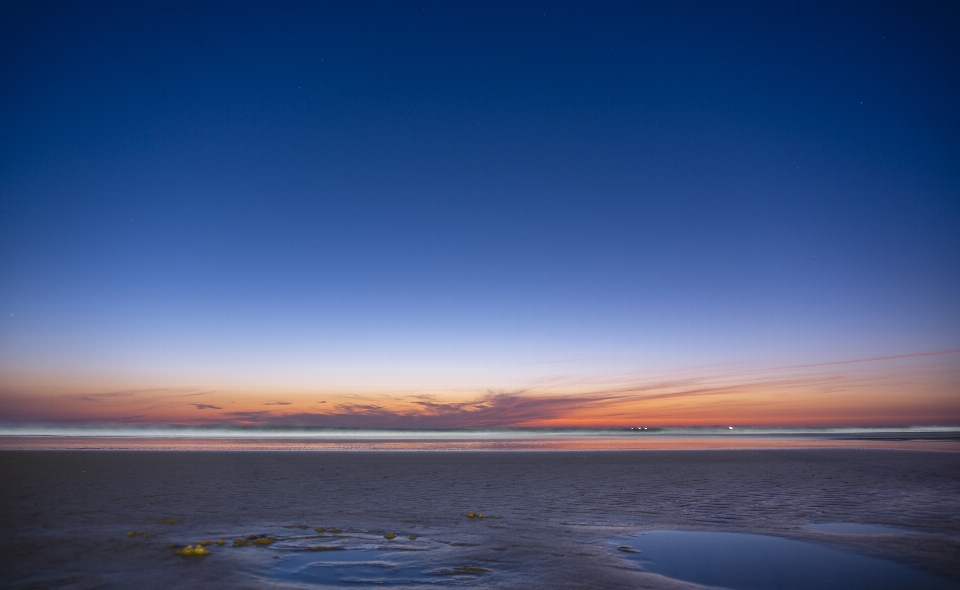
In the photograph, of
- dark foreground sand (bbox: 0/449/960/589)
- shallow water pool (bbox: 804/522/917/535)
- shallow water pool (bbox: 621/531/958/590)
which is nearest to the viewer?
shallow water pool (bbox: 621/531/958/590)

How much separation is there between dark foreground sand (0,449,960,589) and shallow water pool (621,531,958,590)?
1.61 feet

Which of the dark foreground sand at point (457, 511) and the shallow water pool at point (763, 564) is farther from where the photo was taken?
the dark foreground sand at point (457, 511)

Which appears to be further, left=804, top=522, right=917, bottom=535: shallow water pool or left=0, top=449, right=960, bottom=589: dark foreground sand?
left=804, top=522, right=917, bottom=535: shallow water pool

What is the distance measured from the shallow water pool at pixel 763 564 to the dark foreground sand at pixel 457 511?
49cm

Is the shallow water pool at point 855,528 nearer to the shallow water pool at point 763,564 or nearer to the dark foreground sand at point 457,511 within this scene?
the dark foreground sand at point 457,511

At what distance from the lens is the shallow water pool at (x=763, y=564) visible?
8.36m

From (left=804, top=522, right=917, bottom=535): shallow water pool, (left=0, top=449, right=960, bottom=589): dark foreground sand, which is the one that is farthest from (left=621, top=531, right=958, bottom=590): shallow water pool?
(left=804, top=522, right=917, bottom=535): shallow water pool

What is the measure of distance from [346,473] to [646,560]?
17345 mm

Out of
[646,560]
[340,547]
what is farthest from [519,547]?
[340,547]

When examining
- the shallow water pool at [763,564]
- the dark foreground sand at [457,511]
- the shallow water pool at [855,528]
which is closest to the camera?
the shallow water pool at [763,564]

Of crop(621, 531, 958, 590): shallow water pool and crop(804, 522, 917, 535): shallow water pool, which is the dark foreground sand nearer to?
crop(804, 522, 917, 535): shallow water pool

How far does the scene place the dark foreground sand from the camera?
29.7 feet

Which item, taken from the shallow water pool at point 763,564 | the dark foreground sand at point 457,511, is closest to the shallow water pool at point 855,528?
the dark foreground sand at point 457,511

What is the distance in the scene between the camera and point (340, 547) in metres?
10.7
